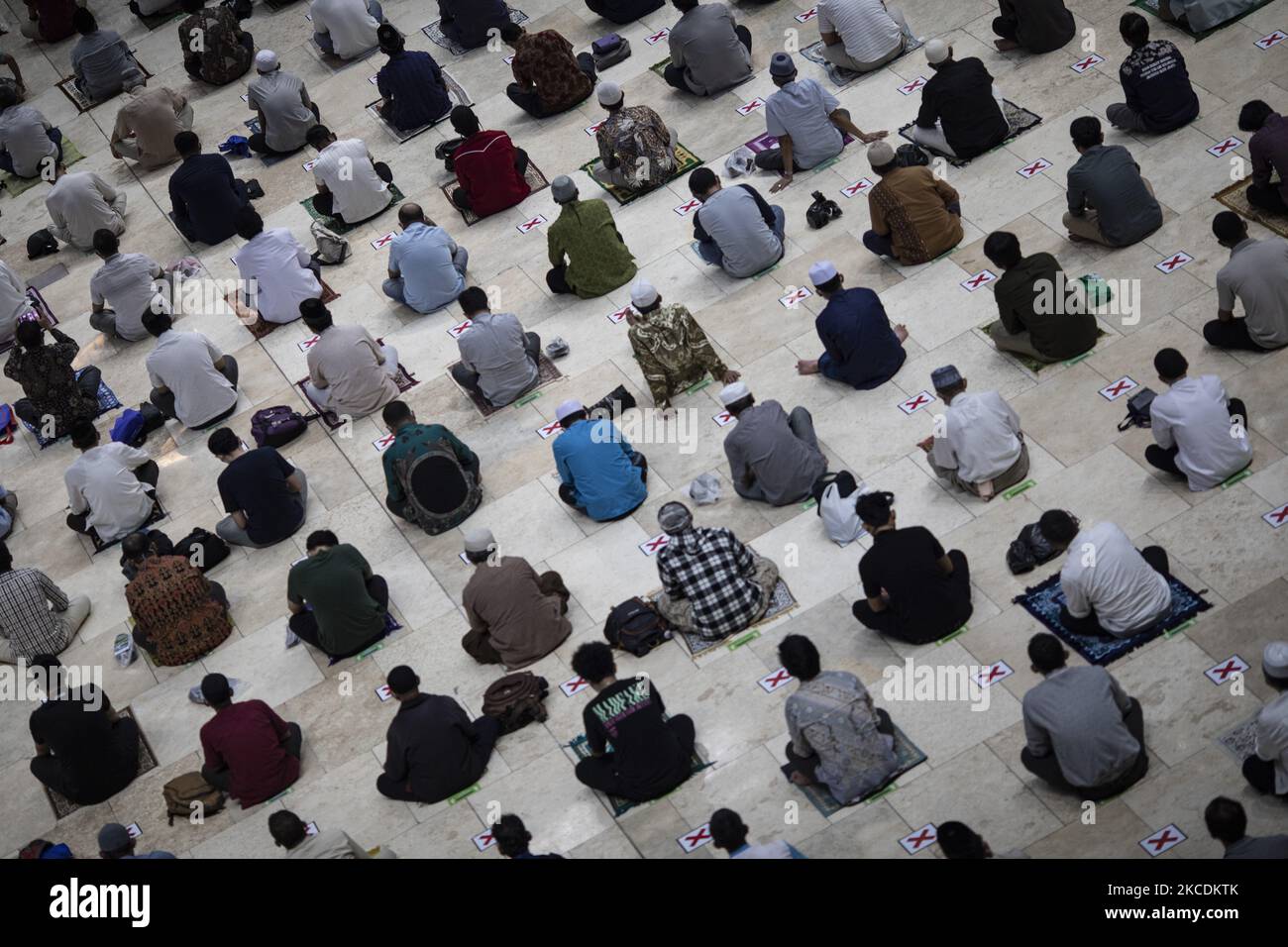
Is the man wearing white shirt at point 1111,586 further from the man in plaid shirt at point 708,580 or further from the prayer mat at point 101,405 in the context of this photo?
the prayer mat at point 101,405

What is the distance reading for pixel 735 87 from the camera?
65.0 feet

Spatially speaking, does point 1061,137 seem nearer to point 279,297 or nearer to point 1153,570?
point 1153,570

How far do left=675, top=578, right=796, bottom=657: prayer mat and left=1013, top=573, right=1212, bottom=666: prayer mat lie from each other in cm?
187

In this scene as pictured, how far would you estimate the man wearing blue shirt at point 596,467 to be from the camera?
50.1ft

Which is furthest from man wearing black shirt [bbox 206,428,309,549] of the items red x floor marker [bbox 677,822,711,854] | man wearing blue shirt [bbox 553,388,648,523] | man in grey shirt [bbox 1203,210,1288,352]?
man in grey shirt [bbox 1203,210,1288,352]

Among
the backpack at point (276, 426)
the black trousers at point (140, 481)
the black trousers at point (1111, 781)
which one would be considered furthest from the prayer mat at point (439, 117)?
the black trousers at point (1111, 781)

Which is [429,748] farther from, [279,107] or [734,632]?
[279,107]

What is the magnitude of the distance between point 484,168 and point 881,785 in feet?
28.7

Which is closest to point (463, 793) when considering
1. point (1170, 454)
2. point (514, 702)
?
point (514, 702)

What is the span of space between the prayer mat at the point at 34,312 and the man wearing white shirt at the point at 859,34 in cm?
890

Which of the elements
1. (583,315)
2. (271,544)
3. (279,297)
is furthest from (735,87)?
(271,544)

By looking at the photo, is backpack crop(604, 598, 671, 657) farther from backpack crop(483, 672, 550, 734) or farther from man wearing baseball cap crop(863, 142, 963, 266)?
man wearing baseball cap crop(863, 142, 963, 266)
